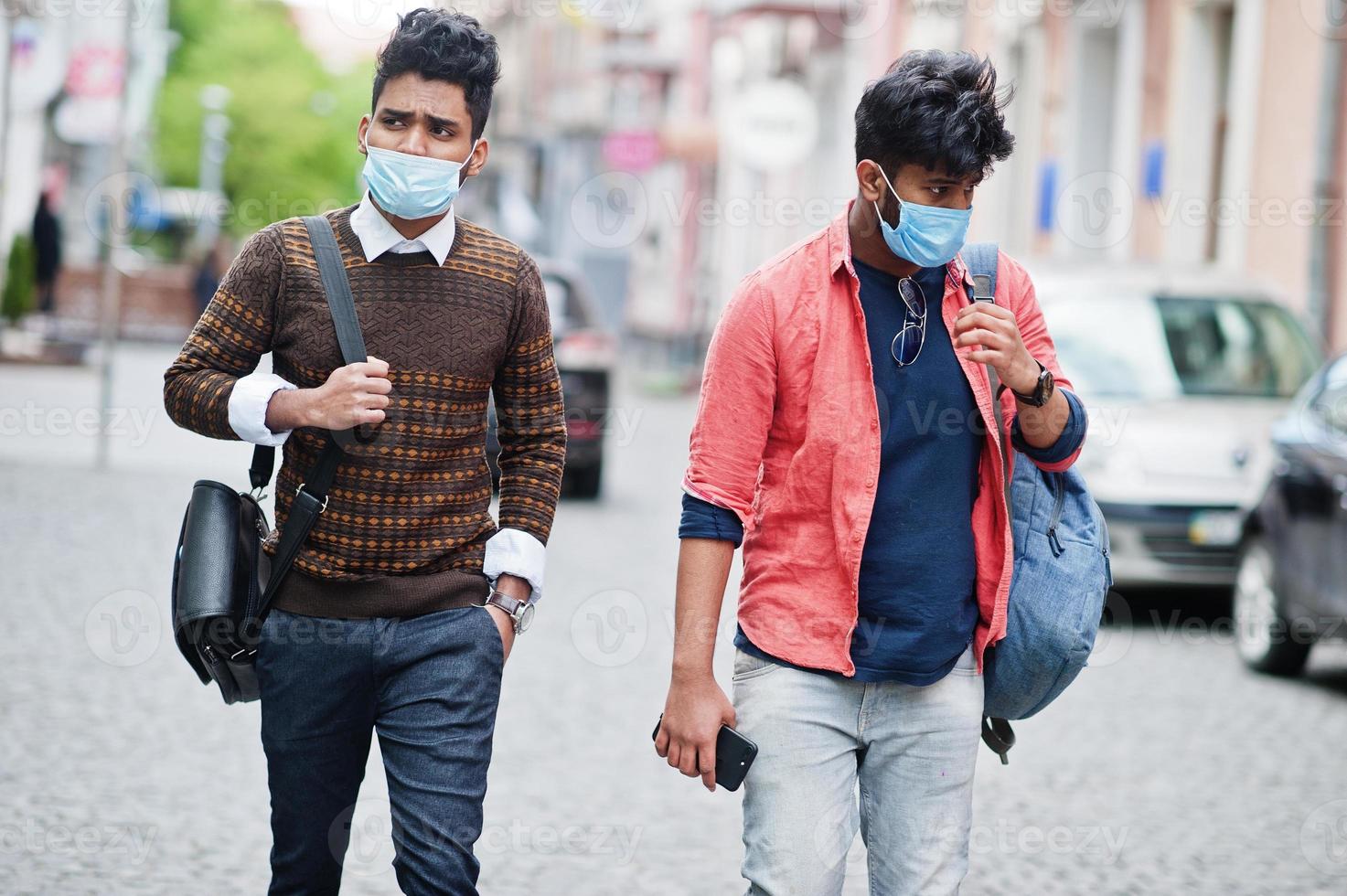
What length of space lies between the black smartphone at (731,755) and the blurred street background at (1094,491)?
17 centimetres

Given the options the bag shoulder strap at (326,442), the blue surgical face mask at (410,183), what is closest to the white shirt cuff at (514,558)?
the bag shoulder strap at (326,442)

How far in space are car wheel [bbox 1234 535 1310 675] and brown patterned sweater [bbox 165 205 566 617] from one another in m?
6.49

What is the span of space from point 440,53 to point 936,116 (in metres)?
0.90

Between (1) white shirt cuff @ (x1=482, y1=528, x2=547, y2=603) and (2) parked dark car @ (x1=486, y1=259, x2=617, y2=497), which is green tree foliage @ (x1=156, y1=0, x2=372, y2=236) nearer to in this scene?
(2) parked dark car @ (x1=486, y1=259, x2=617, y2=497)

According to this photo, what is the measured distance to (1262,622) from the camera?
9.30 metres

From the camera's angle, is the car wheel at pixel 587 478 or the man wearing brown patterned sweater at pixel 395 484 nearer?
the man wearing brown patterned sweater at pixel 395 484

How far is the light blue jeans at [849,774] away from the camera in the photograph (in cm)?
322

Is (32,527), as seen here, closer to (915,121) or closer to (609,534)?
(609,534)

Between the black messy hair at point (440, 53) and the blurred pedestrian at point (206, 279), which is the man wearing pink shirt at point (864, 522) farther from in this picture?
the blurred pedestrian at point (206, 279)

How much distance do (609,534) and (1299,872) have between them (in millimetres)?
7788

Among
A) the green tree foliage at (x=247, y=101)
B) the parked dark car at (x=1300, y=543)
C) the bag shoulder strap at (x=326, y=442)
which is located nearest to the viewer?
the bag shoulder strap at (x=326, y=442)

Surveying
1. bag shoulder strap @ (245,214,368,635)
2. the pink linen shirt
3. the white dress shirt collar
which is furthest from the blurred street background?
the white dress shirt collar

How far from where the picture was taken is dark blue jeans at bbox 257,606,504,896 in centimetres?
340

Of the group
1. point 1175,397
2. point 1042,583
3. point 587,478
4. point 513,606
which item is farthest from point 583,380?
point 1042,583
